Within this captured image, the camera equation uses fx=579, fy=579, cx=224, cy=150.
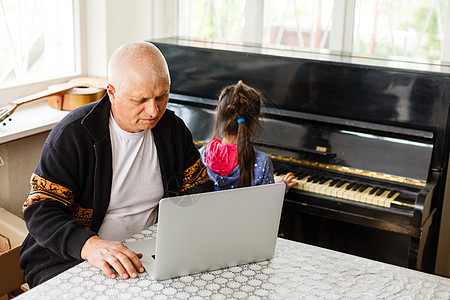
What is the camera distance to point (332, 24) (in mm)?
3828

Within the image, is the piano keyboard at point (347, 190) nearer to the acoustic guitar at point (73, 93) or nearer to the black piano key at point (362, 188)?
the black piano key at point (362, 188)

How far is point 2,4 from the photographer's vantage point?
3.29 meters

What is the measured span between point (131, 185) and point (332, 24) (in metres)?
2.22

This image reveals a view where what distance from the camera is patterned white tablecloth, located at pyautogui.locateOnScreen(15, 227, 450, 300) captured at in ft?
5.12

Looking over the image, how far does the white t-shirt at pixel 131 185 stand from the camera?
6.88ft

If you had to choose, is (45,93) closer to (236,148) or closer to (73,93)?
(73,93)

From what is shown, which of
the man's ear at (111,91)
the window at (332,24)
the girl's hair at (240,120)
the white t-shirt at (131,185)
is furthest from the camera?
the window at (332,24)

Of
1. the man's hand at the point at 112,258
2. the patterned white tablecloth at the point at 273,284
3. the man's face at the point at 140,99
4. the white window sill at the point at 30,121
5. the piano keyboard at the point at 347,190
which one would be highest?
the man's face at the point at 140,99

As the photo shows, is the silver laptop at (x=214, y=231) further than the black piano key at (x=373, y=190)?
No

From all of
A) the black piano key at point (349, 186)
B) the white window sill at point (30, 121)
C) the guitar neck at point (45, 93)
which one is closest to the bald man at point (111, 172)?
the black piano key at point (349, 186)

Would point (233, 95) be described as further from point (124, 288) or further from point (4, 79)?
point (4, 79)

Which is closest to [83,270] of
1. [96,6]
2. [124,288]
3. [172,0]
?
[124,288]

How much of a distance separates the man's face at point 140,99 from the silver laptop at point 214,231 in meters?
0.44

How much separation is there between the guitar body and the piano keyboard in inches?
48.1
